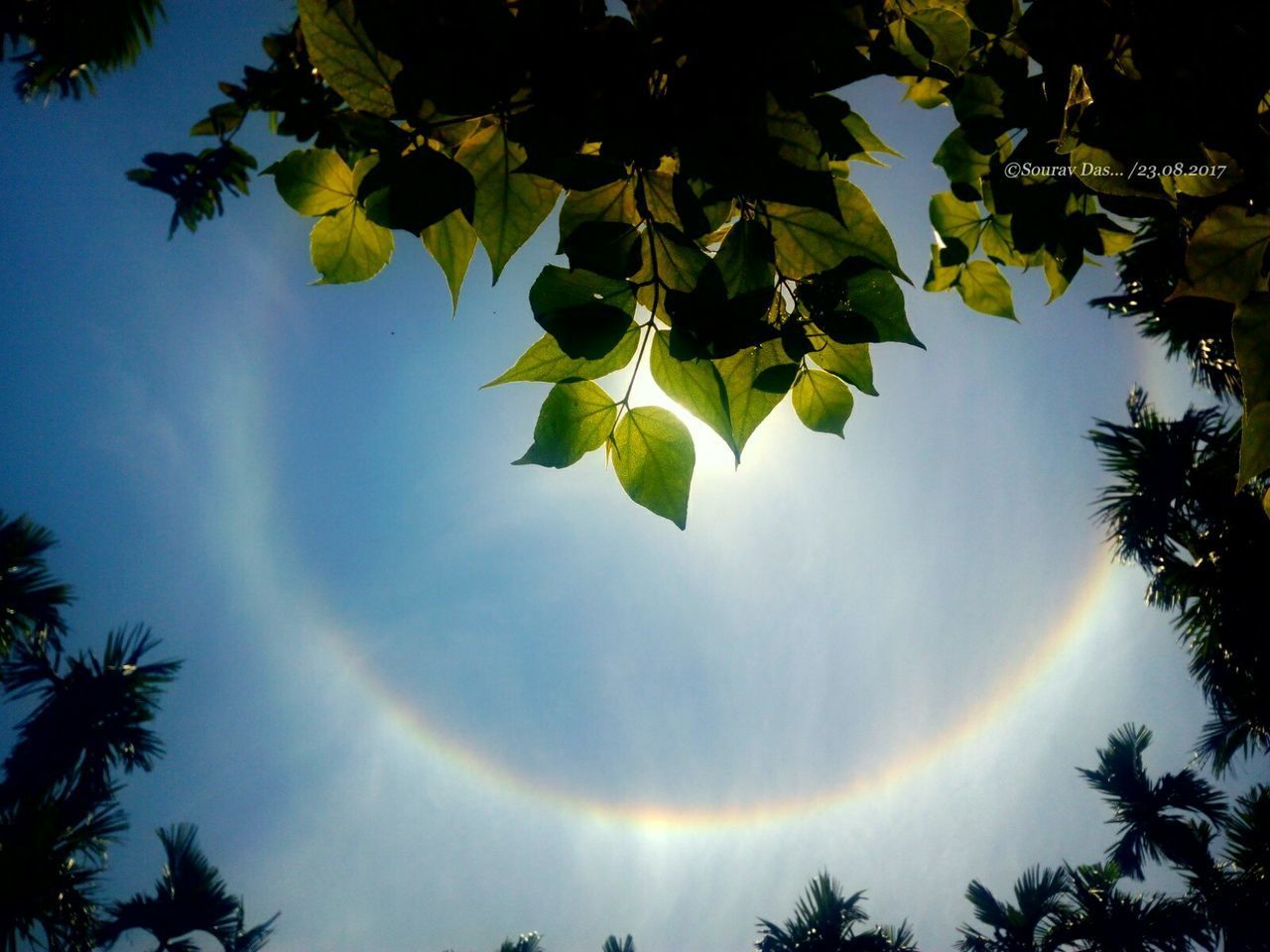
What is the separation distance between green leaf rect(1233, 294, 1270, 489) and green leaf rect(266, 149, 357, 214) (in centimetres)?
84

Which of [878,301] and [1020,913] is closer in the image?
[878,301]

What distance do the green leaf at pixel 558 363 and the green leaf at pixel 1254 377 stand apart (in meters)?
0.55

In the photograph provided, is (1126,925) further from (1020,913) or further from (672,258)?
(672,258)

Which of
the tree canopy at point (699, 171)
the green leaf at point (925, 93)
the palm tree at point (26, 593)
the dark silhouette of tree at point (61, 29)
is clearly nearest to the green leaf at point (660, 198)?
the tree canopy at point (699, 171)

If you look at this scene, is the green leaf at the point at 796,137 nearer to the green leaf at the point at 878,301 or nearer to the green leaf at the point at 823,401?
the green leaf at the point at 878,301

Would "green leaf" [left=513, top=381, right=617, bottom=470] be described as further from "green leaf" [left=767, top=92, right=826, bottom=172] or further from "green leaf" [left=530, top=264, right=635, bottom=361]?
"green leaf" [left=767, top=92, right=826, bottom=172]

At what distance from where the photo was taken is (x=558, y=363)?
1.87 feet

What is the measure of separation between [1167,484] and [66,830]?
1088cm

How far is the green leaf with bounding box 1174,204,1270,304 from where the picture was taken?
1.90 ft

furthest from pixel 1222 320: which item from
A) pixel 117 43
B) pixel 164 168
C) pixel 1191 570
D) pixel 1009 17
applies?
pixel 117 43

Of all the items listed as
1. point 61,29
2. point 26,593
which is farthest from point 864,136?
point 26,593

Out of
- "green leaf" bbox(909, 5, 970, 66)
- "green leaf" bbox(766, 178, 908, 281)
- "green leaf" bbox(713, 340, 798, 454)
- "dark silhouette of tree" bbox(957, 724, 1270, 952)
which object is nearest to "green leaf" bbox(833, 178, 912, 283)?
"green leaf" bbox(766, 178, 908, 281)

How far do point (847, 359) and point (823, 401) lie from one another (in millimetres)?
66

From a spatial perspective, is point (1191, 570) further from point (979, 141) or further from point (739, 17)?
point (739, 17)
